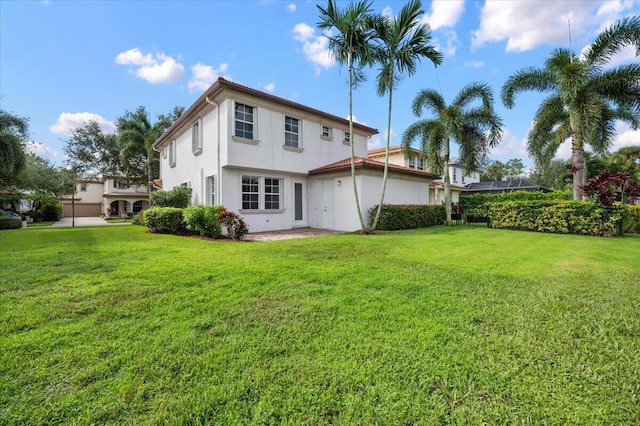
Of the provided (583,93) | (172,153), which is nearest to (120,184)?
(172,153)

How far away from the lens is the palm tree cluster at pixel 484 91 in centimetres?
1041

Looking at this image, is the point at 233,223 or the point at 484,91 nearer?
the point at 233,223

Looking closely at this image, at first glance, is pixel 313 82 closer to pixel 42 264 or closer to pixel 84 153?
pixel 42 264

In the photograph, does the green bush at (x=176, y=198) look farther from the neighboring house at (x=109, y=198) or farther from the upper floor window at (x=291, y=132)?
the neighboring house at (x=109, y=198)

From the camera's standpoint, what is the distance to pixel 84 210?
41.1m

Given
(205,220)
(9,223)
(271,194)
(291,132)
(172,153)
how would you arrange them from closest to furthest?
(205,220) < (271,194) < (291,132) < (9,223) < (172,153)

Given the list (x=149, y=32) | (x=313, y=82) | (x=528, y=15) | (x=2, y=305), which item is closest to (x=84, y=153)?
(x=149, y=32)

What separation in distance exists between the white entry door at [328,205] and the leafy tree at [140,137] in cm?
2084

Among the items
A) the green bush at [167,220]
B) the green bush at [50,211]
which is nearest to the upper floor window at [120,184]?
the green bush at [50,211]

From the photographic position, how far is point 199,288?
4273mm

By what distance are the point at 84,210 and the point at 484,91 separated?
5174 centimetres

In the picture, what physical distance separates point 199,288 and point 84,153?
136ft

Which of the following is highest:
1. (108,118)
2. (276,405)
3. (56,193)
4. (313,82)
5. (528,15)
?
(108,118)

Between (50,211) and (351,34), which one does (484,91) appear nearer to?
(351,34)
